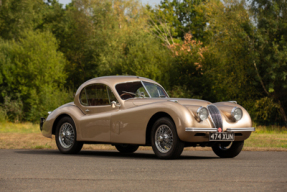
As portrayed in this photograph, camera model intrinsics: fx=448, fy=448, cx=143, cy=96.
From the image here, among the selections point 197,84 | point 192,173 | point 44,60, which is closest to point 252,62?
point 197,84

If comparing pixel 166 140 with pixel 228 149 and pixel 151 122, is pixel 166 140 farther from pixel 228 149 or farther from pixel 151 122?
pixel 228 149

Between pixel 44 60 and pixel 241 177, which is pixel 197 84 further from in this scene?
pixel 241 177

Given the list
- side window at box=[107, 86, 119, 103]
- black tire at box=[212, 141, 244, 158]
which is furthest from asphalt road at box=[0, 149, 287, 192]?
side window at box=[107, 86, 119, 103]

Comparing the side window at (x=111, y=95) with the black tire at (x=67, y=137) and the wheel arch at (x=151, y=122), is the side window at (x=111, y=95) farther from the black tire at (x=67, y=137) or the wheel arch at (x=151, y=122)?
the wheel arch at (x=151, y=122)

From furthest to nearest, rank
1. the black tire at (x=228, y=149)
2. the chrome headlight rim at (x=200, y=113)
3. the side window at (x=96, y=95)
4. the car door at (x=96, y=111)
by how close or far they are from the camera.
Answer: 1. the side window at (x=96, y=95)
2. the car door at (x=96, y=111)
3. the black tire at (x=228, y=149)
4. the chrome headlight rim at (x=200, y=113)

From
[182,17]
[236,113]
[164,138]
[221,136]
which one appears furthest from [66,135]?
[182,17]

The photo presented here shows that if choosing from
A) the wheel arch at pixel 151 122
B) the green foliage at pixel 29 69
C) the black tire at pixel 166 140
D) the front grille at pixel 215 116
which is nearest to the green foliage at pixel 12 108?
the green foliage at pixel 29 69

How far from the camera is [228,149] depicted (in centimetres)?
1027

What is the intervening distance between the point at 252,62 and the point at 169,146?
2612 centimetres

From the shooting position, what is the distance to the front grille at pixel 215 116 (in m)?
9.28

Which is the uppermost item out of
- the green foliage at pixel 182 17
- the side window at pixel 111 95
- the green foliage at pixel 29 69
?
the green foliage at pixel 182 17

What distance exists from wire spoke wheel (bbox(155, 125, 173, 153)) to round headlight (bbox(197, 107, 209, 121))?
67 centimetres

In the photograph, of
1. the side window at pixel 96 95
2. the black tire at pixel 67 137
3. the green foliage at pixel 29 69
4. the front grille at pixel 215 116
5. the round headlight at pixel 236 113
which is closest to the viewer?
the front grille at pixel 215 116

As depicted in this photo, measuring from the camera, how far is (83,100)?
11.2 metres
